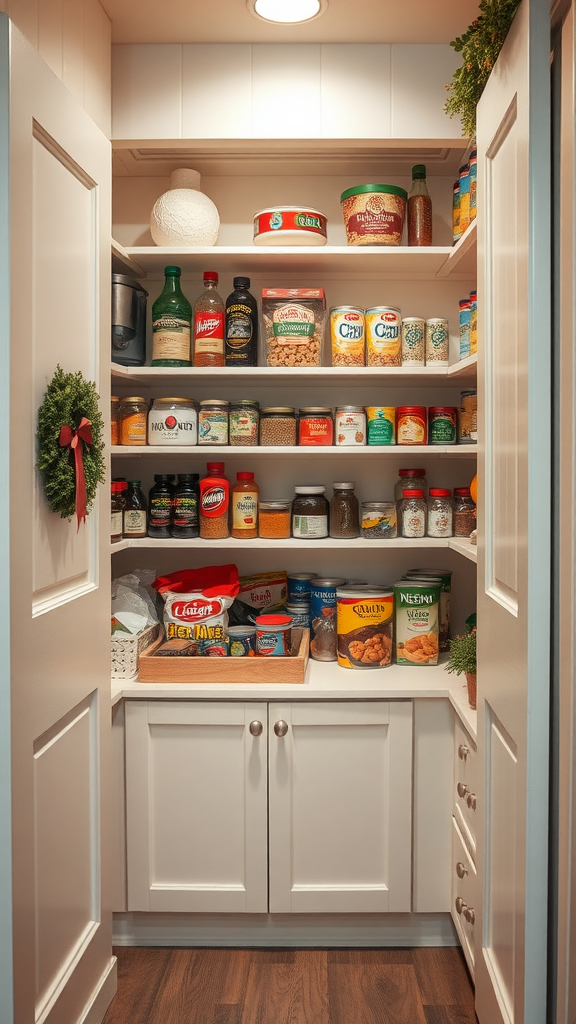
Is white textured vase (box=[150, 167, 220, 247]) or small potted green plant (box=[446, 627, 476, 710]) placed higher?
white textured vase (box=[150, 167, 220, 247])

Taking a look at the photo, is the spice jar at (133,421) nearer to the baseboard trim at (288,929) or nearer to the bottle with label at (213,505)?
the bottle with label at (213,505)

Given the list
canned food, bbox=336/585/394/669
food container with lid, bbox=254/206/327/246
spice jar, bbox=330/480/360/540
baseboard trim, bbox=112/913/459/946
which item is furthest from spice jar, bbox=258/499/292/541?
baseboard trim, bbox=112/913/459/946

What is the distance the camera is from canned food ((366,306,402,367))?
2.32 meters

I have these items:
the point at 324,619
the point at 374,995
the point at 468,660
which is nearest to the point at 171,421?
the point at 324,619

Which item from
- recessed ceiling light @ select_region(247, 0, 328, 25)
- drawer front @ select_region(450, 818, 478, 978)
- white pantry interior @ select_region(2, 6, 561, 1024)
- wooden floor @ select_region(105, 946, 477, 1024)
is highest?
recessed ceiling light @ select_region(247, 0, 328, 25)

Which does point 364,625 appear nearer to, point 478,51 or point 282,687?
point 282,687

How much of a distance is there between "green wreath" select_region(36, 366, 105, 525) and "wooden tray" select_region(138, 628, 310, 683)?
75cm

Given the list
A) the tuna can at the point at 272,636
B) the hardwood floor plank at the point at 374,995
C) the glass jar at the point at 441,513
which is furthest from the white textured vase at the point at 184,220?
the hardwood floor plank at the point at 374,995

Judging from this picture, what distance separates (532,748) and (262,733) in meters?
1.06

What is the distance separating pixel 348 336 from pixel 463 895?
154 cm

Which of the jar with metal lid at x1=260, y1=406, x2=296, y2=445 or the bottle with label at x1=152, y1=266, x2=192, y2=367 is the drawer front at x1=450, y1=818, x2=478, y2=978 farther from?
the bottle with label at x1=152, y1=266, x2=192, y2=367

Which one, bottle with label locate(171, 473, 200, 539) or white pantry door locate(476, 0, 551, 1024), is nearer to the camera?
white pantry door locate(476, 0, 551, 1024)

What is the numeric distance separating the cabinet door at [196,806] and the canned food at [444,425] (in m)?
0.94

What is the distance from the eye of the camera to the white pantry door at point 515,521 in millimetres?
1242
